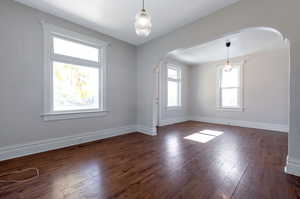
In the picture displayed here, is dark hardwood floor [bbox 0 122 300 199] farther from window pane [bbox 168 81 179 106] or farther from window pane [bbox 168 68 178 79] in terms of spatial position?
window pane [bbox 168 68 178 79]

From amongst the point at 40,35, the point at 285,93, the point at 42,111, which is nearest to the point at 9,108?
the point at 42,111

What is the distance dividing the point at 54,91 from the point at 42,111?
462mm

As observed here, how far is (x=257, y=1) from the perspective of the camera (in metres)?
2.21

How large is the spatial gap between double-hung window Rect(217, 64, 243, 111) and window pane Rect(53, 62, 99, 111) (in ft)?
16.2

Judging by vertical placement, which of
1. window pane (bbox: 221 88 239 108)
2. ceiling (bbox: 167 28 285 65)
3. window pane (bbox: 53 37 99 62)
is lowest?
window pane (bbox: 221 88 239 108)

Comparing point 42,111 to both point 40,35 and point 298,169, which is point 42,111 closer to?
point 40,35

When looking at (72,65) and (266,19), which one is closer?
(266,19)

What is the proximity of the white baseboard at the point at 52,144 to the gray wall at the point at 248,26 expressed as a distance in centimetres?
130

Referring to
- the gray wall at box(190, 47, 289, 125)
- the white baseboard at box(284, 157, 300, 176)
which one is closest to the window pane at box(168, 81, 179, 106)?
the gray wall at box(190, 47, 289, 125)

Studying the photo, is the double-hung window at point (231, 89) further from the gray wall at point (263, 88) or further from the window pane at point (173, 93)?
the window pane at point (173, 93)

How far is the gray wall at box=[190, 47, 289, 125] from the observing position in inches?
171

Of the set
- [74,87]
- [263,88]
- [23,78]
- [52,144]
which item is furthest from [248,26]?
[52,144]

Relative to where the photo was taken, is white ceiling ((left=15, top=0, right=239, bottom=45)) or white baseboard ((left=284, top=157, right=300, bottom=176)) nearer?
white baseboard ((left=284, top=157, right=300, bottom=176))

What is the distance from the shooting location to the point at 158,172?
194 centimetres
